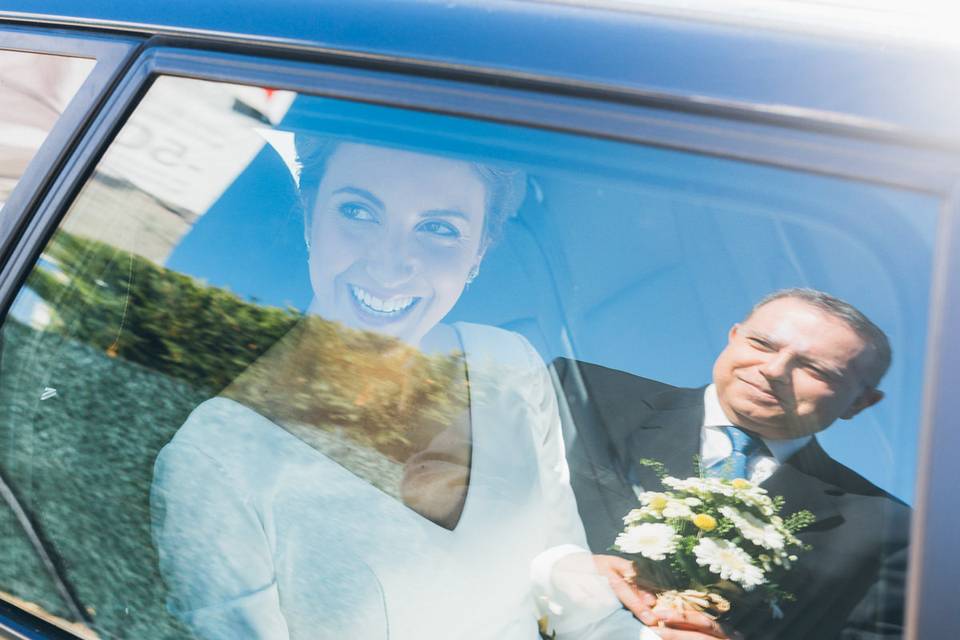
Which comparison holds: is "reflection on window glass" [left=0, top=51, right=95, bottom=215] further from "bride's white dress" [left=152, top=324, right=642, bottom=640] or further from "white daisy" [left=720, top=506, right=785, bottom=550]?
"white daisy" [left=720, top=506, right=785, bottom=550]

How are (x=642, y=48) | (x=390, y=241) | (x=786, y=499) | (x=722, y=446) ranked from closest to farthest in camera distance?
(x=642, y=48) → (x=786, y=499) → (x=722, y=446) → (x=390, y=241)

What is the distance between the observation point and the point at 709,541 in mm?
1331

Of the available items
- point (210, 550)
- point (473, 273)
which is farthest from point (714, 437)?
point (210, 550)

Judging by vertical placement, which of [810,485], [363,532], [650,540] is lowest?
[363,532]

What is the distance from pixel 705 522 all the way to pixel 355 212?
673mm

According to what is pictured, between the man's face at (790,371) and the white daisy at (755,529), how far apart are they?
0.37ft

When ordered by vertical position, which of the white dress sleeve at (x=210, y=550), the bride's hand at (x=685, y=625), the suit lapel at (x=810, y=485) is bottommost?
the white dress sleeve at (x=210, y=550)

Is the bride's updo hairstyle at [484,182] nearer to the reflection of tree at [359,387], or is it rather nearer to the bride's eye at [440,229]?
the bride's eye at [440,229]

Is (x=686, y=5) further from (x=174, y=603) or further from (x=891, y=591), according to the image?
(x=174, y=603)

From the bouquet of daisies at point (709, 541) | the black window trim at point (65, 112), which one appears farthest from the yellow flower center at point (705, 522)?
the black window trim at point (65, 112)

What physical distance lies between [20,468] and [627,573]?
0.95 metres

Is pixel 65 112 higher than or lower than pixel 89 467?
higher

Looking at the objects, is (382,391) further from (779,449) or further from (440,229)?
(779,449)

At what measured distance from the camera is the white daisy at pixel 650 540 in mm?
1339
